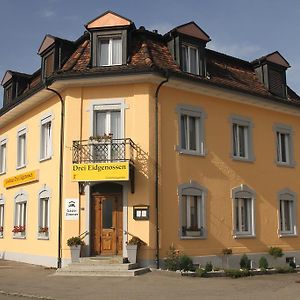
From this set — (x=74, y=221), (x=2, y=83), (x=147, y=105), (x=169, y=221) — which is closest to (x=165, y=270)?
(x=169, y=221)

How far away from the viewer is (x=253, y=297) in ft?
39.1

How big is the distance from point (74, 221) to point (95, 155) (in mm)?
2478

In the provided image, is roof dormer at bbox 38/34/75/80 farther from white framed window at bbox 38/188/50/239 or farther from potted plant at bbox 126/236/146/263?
potted plant at bbox 126/236/146/263

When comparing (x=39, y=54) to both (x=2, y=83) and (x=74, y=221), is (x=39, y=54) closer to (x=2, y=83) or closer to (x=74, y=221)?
(x=2, y=83)

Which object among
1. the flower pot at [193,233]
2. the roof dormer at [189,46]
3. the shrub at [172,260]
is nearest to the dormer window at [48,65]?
the roof dormer at [189,46]

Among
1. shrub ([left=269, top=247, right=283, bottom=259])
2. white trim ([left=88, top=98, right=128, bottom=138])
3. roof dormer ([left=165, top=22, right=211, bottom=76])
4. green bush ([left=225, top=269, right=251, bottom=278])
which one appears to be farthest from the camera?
shrub ([left=269, top=247, right=283, bottom=259])

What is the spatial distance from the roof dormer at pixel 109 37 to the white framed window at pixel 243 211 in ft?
23.3

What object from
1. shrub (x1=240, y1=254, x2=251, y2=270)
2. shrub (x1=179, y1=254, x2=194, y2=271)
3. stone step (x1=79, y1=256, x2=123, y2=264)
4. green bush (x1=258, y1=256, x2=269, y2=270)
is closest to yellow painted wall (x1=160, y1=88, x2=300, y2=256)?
shrub (x1=240, y1=254, x2=251, y2=270)

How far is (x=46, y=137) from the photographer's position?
20.2 m

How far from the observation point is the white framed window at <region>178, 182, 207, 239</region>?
17.9m

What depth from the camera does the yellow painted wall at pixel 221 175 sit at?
1773 centimetres

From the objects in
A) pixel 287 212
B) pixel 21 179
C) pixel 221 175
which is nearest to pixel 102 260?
pixel 221 175

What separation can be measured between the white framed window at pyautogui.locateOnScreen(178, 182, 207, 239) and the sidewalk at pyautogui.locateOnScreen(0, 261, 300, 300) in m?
2.57

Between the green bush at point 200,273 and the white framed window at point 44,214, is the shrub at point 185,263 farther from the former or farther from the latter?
the white framed window at point 44,214
